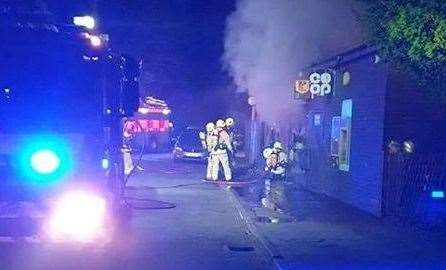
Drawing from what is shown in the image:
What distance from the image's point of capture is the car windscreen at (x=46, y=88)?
810 centimetres

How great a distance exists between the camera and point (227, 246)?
9469mm

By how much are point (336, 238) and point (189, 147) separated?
18.8 m

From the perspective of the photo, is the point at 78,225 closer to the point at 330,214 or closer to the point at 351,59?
the point at 330,214

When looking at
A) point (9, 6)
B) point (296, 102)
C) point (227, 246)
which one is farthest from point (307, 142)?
point (9, 6)

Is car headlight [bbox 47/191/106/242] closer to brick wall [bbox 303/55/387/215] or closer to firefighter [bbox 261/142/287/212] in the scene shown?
brick wall [bbox 303/55/387/215]

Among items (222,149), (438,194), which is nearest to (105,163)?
(438,194)

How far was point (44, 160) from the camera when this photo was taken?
797cm

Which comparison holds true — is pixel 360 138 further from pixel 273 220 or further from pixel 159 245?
pixel 159 245

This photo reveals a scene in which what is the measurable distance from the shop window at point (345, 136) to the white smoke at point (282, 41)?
162 inches

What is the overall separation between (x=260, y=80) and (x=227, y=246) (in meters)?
12.9

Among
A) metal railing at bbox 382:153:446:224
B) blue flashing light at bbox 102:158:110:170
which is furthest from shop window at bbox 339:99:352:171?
blue flashing light at bbox 102:158:110:170

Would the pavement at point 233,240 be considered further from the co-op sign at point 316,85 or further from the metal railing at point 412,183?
the co-op sign at point 316,85

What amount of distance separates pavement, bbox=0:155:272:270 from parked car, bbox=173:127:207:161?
44.8ft

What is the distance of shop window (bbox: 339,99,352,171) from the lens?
47.1 ft
